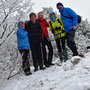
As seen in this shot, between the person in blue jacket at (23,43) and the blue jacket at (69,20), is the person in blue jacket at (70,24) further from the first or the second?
the person in blue jacket at (23,43)

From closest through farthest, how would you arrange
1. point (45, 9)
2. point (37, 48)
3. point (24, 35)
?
point (24, 35)
point (37, 48)
point (45, 9)

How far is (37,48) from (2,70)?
1447mm

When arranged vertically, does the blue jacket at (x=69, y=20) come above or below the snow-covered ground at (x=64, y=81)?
above

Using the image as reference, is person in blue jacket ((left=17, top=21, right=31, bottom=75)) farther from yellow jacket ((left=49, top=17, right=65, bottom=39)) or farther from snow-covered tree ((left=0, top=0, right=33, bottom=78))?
yellow jacket ((left=49, top=17, right=65, bottom=39))

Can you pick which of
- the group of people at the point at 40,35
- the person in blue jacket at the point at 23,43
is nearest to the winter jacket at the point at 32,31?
the group of people at the point at 40,35

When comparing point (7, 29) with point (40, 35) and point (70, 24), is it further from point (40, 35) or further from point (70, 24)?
point (70, 24)

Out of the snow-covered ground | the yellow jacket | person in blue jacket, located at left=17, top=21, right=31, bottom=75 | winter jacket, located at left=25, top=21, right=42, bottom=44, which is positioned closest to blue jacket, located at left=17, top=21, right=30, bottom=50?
person in blue jacket, located at left=17, top=21, right=31, bottom=75

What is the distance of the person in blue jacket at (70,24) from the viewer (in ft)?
16.2

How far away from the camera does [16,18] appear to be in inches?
206

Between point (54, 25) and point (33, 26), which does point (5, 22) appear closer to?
point (33, 26)

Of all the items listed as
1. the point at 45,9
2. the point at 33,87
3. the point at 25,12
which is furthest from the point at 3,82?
the point at 45,9

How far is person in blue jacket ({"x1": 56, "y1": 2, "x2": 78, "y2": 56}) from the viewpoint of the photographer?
494 cm

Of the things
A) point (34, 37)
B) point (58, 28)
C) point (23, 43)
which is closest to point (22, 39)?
point (23, 43)

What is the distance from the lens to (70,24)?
5031 mm
